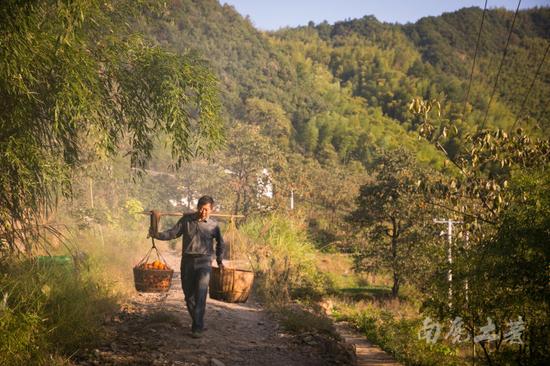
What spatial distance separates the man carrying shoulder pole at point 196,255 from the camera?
26.8 ft

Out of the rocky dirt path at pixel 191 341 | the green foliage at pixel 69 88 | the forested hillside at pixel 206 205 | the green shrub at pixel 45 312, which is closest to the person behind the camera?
the green shrub at pixel 45 312

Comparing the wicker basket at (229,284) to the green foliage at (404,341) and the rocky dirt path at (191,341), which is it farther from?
the green foliage at (404,341)

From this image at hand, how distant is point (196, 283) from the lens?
8.16 m

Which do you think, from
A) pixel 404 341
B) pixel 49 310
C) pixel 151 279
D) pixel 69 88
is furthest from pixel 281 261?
pixel 69 88

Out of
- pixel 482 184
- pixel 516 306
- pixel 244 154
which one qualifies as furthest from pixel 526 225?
pixel 244 154

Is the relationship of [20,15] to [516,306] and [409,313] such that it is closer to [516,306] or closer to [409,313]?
[516,306]

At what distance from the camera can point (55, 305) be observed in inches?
296

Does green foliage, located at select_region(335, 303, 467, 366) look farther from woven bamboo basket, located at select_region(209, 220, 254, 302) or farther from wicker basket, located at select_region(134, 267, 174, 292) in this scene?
wicker basket, located at select_region(134, 267, 174, 292)

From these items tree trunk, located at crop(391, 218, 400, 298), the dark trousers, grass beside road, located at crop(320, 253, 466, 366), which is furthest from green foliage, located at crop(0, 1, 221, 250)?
tree trunk, located at crop(391, 218, 400, 298)

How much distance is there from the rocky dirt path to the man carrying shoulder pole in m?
0.44

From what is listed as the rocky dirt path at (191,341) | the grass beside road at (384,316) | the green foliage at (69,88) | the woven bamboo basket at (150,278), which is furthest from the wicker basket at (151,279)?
the grass beside road at (384,316)

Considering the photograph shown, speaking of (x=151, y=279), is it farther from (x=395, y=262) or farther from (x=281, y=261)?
(x=395, y=262)

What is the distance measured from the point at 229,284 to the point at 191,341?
5.85ft

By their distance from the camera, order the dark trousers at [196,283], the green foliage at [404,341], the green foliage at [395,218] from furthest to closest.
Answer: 1. the green foliage at [395,218]
2. the green foliage at [404,341]
3. the dark trousers at [196,283]
